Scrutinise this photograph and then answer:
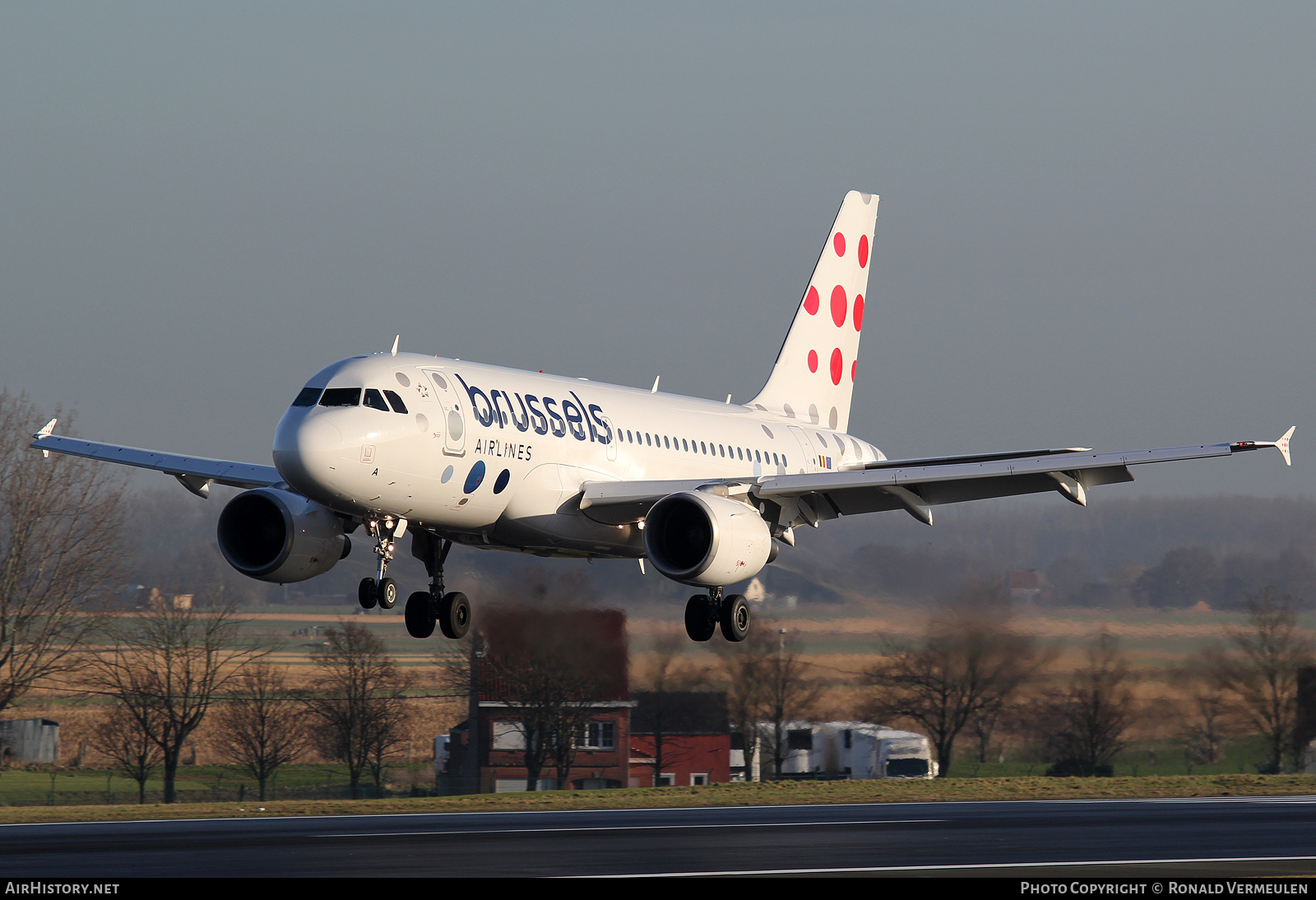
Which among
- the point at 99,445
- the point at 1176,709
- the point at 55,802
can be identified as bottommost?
the point at 55,802

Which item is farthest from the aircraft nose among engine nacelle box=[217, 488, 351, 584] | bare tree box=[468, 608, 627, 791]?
bare tree box=[468, 608, 627, 791]

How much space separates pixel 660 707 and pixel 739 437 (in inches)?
857

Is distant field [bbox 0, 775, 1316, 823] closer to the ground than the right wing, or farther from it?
closer to the ground

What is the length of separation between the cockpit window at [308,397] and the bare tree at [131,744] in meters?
49.1

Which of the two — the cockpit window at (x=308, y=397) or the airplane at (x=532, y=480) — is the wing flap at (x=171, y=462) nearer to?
the airplane at (x=532, y=480)

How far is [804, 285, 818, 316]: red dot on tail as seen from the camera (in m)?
46.5

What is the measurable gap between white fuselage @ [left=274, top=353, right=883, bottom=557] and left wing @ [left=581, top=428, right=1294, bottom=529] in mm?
585

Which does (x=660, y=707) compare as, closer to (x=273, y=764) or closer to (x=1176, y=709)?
(x=1176, y=709)

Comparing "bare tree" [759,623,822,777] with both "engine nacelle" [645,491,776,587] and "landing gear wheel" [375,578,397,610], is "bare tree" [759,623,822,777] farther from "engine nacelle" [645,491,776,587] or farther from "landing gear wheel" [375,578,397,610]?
"landing gear wheel" [375,578,397,610]

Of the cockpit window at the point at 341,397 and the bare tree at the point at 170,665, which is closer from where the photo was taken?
the cockpit window at the point at 341,397

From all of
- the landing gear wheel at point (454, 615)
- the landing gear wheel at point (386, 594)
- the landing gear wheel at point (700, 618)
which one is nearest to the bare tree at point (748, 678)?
the landing gear wheel at point (700, 618)

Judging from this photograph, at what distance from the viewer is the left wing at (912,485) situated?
31781mm

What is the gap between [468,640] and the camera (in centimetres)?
6181
